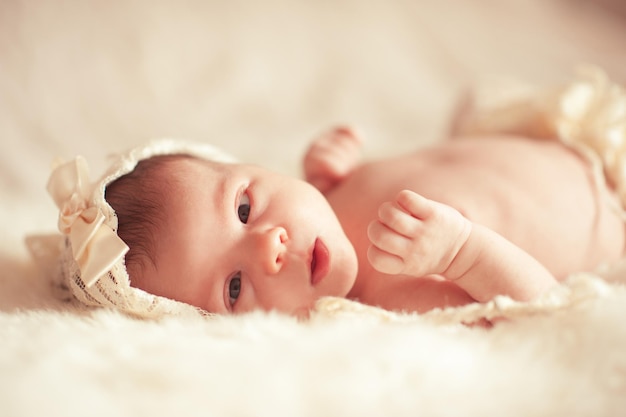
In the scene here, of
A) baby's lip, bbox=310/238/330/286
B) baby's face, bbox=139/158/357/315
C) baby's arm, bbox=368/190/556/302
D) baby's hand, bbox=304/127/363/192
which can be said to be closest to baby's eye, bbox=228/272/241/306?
baby's face, bbox=139/158/357/315

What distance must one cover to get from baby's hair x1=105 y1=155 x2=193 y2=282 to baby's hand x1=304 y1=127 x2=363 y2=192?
1.50 feet

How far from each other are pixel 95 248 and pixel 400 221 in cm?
49

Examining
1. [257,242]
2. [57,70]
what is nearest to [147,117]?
[57,70]

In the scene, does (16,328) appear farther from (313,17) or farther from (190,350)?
(313,17)

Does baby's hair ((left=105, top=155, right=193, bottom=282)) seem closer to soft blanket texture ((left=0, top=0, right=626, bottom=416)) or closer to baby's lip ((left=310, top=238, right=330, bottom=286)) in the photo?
soft blanket texture ((left=0, top=0, right=626, bottom=416))

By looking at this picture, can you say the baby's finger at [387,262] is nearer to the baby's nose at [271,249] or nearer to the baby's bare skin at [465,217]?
the baby's bare skin at [465,217]

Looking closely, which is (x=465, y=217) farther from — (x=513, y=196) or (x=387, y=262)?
(x=387, y=262)

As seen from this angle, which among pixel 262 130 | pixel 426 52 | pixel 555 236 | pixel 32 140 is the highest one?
pixel 426 52

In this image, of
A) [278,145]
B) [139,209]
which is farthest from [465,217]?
[278,145]

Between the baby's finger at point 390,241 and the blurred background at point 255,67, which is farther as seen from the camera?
the blurred background at point 255,67

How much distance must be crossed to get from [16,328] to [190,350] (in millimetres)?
300

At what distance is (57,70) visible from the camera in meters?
1.77

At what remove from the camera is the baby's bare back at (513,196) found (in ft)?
4.26

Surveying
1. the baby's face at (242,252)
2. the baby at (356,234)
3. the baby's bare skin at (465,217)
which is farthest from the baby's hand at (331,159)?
the baby's face at (242,252)
